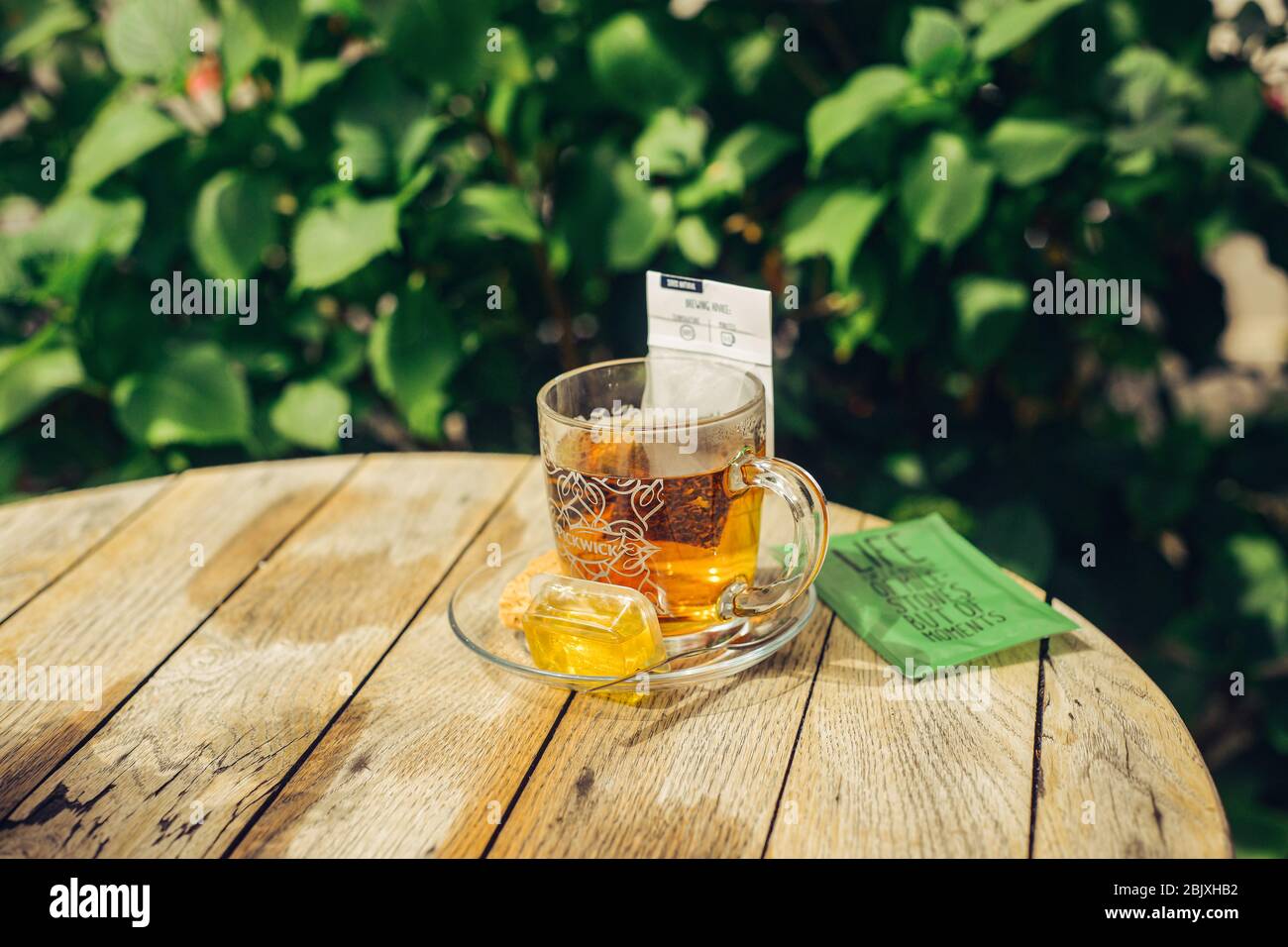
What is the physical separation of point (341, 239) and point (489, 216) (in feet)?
0.67

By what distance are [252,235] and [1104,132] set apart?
3.90ft

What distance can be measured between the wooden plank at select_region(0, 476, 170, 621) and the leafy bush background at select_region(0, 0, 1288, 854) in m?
0.38

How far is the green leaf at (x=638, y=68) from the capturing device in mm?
1642

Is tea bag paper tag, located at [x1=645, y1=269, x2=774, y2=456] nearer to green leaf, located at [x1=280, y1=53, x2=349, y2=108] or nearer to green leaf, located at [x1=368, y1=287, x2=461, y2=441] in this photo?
green leaf, located at [x1=368, y1=287, x2=461, y2=441]

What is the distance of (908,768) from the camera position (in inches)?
30.3

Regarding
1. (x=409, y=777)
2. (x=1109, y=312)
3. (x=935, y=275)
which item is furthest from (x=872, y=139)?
(x=409, y=777)

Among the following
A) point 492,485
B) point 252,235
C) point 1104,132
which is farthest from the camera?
point 252,235

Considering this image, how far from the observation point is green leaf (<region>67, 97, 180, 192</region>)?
162 cm

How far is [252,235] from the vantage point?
5.51 feet

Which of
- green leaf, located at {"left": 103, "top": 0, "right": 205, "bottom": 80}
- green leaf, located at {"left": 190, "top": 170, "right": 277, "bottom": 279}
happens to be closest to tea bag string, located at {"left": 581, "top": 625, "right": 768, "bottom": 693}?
green leaf, located at {"left": 190, "top": 170, "right": 277, "bottom": 279}
